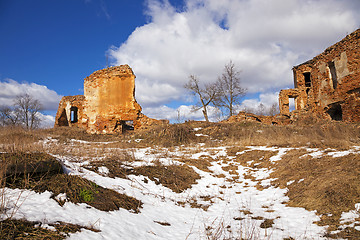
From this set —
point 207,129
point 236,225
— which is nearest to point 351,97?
point 207,129

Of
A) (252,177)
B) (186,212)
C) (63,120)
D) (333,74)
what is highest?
(333,74)

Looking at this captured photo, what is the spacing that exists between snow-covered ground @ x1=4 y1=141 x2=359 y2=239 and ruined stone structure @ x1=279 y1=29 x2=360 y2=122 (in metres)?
13.0

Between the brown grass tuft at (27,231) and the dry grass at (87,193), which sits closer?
the brown grass tuft at (27,231)

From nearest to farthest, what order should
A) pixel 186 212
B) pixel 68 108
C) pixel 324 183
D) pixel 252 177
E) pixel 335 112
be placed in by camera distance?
pixel 186 212
pixel 324 183
pixel 252 177
pixel 335 112
pixel 68 108

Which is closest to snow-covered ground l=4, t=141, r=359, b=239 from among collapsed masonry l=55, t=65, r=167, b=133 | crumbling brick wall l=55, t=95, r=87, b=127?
collapsed masonry l=55, t=65, r=167, b=133

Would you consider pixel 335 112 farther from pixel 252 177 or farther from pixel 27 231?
pixel 27 231

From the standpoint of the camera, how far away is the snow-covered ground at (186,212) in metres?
2.23

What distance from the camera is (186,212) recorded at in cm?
354

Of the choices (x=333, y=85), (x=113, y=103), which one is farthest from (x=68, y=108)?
(x=333, y=85)

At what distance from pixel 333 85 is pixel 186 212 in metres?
19.1

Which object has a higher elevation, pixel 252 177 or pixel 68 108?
pixel 68 108

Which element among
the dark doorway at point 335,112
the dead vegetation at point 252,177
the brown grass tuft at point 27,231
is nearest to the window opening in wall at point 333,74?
the dark doorway at point 335,112

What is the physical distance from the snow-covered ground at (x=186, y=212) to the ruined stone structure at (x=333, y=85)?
42.7 feet

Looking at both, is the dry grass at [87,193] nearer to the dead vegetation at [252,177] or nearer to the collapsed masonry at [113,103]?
the dead vegetation at [252,177]
